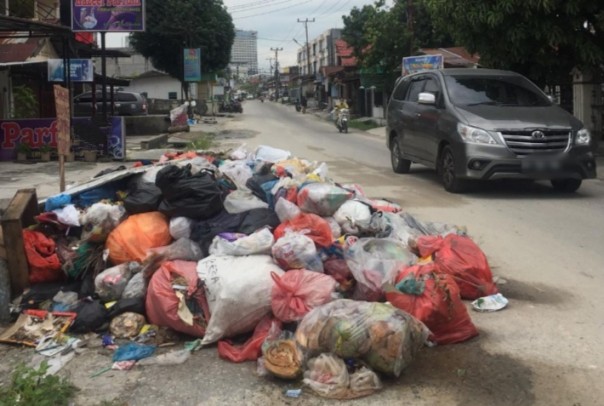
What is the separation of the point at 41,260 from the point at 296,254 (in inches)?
82.3

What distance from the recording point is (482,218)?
8.15m

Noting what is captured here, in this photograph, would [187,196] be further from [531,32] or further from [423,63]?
[423,63]

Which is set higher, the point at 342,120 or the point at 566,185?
the point at 342,120

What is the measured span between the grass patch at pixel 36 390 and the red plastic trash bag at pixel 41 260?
1576 millimetres

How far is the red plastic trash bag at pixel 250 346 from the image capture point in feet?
13.7

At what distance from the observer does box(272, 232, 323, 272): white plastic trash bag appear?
470 cm

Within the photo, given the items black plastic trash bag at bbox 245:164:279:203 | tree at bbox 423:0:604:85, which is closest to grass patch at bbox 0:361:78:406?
black plastic trash bag at bbox 245:164:279:203

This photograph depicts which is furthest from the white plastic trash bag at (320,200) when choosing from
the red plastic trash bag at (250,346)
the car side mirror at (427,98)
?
the car side mirror at (427,98)

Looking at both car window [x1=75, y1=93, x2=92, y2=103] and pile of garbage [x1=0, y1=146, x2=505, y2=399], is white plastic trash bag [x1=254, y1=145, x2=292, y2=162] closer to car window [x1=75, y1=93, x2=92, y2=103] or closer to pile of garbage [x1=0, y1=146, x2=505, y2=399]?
pile of garbage [x1=0, y1=146, x2=505, y2=399]

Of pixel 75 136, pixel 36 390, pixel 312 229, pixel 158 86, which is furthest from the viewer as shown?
pixel 158 86

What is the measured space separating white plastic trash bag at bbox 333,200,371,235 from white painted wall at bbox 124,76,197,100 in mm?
59231

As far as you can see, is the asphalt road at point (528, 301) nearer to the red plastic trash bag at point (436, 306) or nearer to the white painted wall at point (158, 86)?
the red plastic trash bag at point (436, 306)

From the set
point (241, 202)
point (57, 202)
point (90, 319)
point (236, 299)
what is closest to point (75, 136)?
point (57, 202)

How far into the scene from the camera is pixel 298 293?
432 cm
